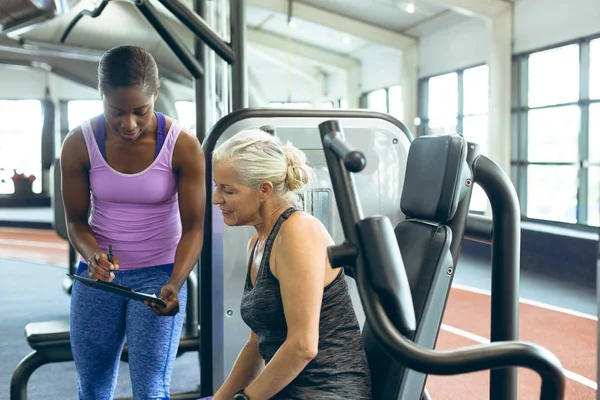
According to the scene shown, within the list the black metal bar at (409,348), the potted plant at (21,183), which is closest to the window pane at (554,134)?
the black metal bar at (409,348)

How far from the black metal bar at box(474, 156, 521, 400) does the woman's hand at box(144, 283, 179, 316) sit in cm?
65

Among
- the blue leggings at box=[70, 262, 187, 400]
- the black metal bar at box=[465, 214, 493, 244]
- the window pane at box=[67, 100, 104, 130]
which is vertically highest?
the window pane at box=[67, 100, 104, 130]

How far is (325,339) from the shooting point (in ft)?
3.64

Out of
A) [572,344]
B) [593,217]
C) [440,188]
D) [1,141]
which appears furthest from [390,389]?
[1,141]

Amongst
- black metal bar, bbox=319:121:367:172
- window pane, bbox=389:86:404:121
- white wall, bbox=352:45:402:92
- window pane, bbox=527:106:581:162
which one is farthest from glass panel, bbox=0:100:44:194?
black metal bar, bbox=319:121:367:172

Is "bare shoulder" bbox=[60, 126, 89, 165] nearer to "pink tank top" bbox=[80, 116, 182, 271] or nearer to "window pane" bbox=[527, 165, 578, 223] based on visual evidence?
"pink tank top" bbox=[80, 116, 182, 271]

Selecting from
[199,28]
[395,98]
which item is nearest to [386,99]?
[395,98]

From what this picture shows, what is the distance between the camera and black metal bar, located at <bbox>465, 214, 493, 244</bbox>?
4.07 feet

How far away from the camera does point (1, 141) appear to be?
10266 mm

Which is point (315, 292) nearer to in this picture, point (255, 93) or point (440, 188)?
point (440, 188)

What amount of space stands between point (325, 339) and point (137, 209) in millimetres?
554

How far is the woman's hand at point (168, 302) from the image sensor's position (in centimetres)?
133

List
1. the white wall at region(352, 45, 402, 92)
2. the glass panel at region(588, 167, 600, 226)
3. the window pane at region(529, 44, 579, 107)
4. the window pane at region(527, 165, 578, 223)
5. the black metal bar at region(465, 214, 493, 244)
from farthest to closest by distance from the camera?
the white wall at region(352, 45, 402, 92), the window pane at region(527, 165, 578, 223), the window pane at region(529, 44, 579, 107), the glass panel at region(588, 167, 600, 226), the black metal bar at region(465, 214, 493, 244)

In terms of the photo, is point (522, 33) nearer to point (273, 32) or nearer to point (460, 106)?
point (460, 106)
